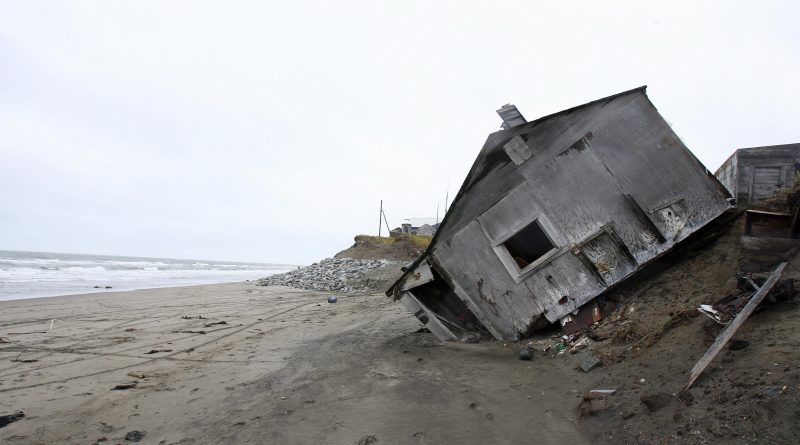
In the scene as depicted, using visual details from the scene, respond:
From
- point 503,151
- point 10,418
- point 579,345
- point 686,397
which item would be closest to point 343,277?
point 503,151

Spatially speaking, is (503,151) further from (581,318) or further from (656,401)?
(656,401)

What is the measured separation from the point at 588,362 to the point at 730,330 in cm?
185

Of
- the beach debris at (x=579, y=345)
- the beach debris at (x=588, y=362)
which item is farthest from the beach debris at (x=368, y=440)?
the beach debris at (x=579, y=345)

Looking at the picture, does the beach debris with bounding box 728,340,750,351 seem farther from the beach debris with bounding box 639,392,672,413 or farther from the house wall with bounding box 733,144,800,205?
the house wall with bounding box 733,144,800,205

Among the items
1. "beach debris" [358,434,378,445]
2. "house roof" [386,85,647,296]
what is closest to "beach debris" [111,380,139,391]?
"beach debris" [358,434,378,445]

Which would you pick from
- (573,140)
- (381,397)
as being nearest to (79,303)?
(381,397)

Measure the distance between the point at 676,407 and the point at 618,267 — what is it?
4.25m

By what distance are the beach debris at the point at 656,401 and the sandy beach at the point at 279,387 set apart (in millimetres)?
773

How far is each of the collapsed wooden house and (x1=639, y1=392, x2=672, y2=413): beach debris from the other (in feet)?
12.2

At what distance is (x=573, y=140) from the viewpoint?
27.8 feet

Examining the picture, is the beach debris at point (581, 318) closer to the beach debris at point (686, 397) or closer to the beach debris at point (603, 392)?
the beach debris at point (603, 392)

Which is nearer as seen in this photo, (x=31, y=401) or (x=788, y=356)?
(x=788, y=356)

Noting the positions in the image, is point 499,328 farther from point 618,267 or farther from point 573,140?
point 573,140

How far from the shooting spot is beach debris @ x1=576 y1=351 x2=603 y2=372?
6074 millimetres
